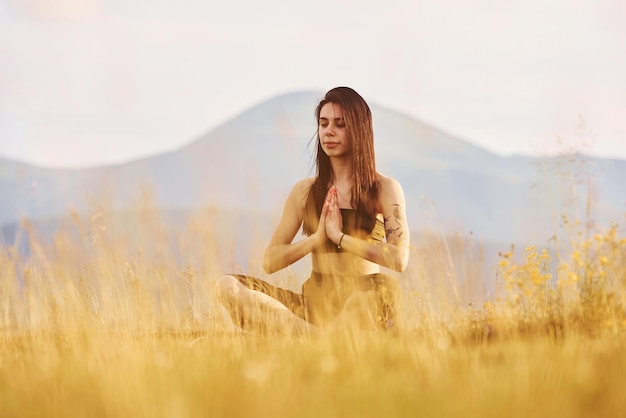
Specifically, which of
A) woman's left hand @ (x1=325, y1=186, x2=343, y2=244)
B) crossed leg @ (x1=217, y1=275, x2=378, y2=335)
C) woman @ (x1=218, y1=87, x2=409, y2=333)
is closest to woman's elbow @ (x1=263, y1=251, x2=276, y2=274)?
woman @ (x1=218, y1=87, x2=409, y2=333)

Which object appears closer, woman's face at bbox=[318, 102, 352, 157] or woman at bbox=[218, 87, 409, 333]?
woman at bbox=[218, 87, 409, 333]

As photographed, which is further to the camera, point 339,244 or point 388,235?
point 388,235

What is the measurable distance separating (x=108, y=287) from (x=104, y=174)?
2.44 feet

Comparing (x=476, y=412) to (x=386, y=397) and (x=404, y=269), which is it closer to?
(x=386, y=397)

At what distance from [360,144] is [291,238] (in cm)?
72

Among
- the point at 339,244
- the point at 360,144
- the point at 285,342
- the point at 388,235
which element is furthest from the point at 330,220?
the point at 285,342

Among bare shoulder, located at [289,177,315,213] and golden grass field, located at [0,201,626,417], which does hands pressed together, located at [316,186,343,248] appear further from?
golden grass field, located at [0,201,626,417]

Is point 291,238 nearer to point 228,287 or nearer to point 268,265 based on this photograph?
point 268,265

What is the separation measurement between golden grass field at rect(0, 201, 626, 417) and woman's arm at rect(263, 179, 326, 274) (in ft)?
1.15

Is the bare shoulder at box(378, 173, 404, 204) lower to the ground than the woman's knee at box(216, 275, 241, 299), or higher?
higher

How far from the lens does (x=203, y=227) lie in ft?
A: 15.8

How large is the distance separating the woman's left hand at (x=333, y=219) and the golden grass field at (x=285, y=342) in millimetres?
457

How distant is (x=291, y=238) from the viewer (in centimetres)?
483

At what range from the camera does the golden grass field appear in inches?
112
